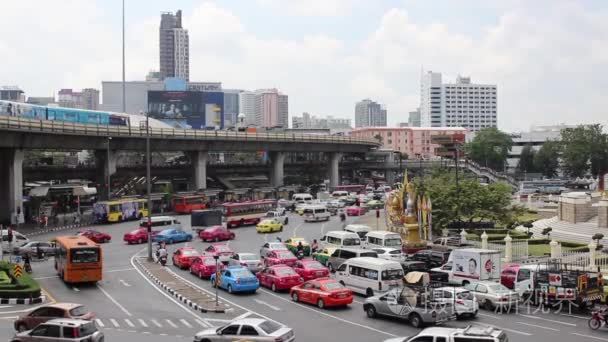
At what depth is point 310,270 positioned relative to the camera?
3341cm

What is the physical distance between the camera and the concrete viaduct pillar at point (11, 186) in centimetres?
6250

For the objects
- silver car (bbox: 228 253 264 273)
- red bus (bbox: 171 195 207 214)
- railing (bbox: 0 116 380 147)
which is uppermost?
railing (bbox: 0 116 380 147)

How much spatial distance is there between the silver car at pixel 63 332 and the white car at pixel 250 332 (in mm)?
3115

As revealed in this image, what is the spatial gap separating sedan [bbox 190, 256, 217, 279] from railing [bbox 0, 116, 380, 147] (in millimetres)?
30878

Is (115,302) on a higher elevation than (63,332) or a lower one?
lower

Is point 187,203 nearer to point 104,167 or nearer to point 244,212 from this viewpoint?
point 104,167

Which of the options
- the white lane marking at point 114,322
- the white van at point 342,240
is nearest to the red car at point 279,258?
the white van at point 342,240

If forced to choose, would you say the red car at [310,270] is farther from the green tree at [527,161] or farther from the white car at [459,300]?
the green tree at [527,161]

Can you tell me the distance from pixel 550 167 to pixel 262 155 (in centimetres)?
5940

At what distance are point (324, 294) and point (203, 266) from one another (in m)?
9.56

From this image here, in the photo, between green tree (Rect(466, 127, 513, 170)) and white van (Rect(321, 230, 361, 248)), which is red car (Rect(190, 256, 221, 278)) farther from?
green tree (Rect(466, 127, 513, 170))

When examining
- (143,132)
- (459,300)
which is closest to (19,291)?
(459,300)

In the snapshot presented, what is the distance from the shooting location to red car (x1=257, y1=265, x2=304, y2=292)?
31.4 metres

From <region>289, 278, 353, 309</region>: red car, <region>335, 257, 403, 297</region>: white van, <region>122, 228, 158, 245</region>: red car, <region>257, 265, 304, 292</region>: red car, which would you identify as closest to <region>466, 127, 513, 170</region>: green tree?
<region>122, 228, 158, 245</region>: red car
